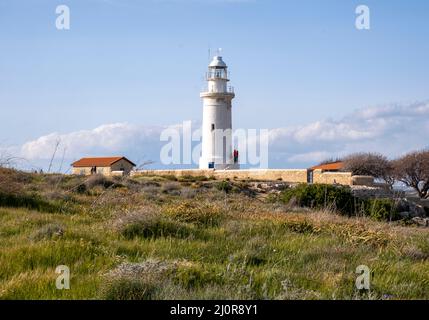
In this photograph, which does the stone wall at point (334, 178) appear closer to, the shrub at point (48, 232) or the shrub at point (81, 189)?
Result: the shrub at point (81, 189)

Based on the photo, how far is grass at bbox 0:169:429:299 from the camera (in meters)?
5.25

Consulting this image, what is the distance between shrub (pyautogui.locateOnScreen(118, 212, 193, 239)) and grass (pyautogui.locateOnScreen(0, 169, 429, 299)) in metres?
0.02

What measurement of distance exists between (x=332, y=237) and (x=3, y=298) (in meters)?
5.09

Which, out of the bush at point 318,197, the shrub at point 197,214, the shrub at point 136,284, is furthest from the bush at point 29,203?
the bush at point 318,197

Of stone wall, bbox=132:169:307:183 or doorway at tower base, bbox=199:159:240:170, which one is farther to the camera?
doorway at tower base, bbox=199:159:240:170

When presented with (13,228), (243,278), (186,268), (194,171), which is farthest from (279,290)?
(194,171)

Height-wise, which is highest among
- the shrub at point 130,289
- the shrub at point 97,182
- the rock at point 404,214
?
the shrub at point 97,182

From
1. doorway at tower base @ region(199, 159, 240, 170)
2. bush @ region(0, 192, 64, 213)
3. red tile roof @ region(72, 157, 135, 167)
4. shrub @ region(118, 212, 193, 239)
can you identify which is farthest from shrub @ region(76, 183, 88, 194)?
red tile roof @ region(72, 157, 135, 167)

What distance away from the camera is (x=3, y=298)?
5.03 metres

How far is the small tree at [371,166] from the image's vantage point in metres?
49.0

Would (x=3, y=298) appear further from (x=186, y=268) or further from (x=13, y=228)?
(x=13, y=228)

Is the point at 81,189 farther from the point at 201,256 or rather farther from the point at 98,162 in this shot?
the point at 98,162

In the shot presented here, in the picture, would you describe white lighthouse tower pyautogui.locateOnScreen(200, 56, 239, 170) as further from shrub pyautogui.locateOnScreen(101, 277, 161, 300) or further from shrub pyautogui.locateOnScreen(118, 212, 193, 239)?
shrub pyautogui.locateOnScreen(101, 277, 161, 300)

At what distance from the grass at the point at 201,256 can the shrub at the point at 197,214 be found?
0.02 metres
